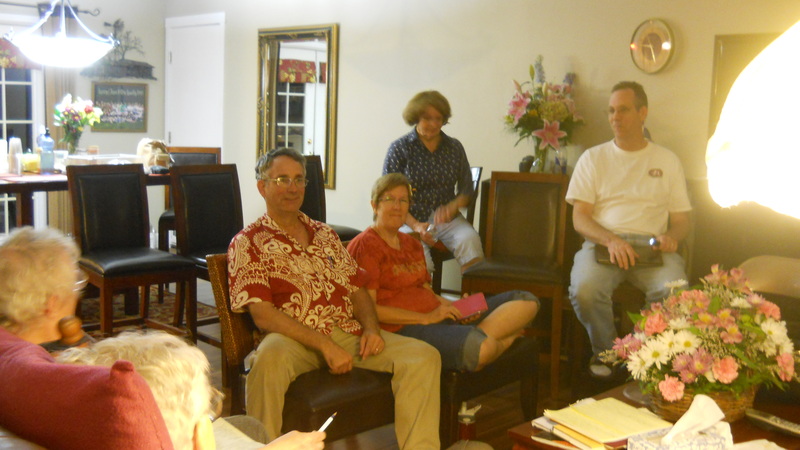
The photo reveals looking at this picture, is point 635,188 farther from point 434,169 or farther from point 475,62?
point 475,62

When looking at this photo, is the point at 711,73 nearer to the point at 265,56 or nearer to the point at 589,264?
the point at 589,264

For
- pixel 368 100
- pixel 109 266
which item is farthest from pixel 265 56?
pixel 109 266

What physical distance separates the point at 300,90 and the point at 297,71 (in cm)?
15

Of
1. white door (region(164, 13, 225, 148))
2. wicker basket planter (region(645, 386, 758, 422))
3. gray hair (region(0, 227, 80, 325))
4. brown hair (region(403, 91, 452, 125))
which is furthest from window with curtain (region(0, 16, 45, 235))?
wicker basket planter (region(645, 386, 758, 422))

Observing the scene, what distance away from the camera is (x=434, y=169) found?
4.45m

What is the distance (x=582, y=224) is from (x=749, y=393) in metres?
1.70

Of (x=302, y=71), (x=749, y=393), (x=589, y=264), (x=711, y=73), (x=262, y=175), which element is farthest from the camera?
(x=302, y=71)

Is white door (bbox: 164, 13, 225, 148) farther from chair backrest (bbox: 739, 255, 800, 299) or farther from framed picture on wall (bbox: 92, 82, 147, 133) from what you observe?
chair backrest (bbox: 739, 255, 800, 299)

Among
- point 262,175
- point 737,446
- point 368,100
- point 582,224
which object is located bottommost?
→ point 737,446

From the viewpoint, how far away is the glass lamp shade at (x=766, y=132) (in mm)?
845

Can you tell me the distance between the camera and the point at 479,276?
149 inches

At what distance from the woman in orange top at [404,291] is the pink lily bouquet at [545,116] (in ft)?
4.78

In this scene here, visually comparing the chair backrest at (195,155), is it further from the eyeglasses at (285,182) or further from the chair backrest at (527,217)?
the eyeglasses at (285,182)

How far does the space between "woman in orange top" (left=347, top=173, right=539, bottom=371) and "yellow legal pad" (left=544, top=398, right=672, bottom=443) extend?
674mm
